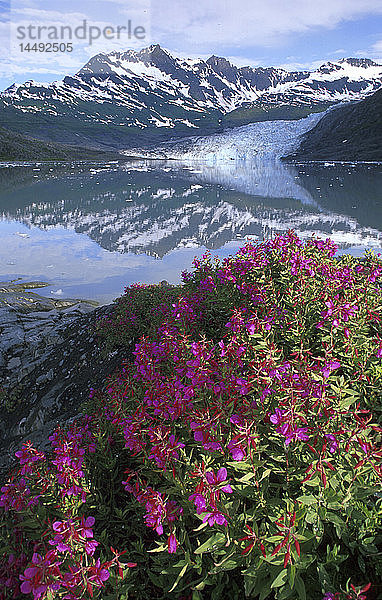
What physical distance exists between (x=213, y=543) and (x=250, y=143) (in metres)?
140

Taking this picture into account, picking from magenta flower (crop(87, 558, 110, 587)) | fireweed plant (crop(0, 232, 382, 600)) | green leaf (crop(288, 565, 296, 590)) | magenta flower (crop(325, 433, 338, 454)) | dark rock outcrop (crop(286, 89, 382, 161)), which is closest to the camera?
green leaf (crop(288, 565, 296, 590))

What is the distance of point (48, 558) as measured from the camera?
2092 mm

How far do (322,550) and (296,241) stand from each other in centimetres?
496

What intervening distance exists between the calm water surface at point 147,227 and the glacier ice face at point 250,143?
295 ft

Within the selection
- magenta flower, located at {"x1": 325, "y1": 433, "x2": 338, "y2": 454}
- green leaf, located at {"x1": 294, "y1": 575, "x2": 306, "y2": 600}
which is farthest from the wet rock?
green leaf, located at {"x1": 294, "y1": 575, "x2": 306, "y2": 600}

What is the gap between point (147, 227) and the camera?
949 inches

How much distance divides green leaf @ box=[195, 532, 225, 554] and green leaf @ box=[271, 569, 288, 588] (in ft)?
1.11

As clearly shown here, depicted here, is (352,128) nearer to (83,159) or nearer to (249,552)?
(83,159)

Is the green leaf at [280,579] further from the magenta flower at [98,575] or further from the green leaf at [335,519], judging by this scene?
the magenta flower at [98,575]

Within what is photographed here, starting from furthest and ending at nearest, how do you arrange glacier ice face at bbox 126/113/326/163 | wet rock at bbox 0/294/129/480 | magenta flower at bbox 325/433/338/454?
glacier ice face at bbox 126/113/326/163 → wet rock at bbox 0/294/129/480 → magenta flower at bbox 325/433/338/454

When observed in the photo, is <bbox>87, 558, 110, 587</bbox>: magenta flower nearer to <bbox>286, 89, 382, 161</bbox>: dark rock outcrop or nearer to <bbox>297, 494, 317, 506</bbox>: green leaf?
<bbox>297, 494, 317, 506</bbox>: green leaf

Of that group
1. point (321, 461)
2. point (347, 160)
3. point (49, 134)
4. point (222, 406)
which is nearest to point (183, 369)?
point (222, 406)

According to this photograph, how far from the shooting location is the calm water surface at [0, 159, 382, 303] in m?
16.6

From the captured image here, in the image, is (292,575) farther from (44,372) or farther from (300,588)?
(44,372)
